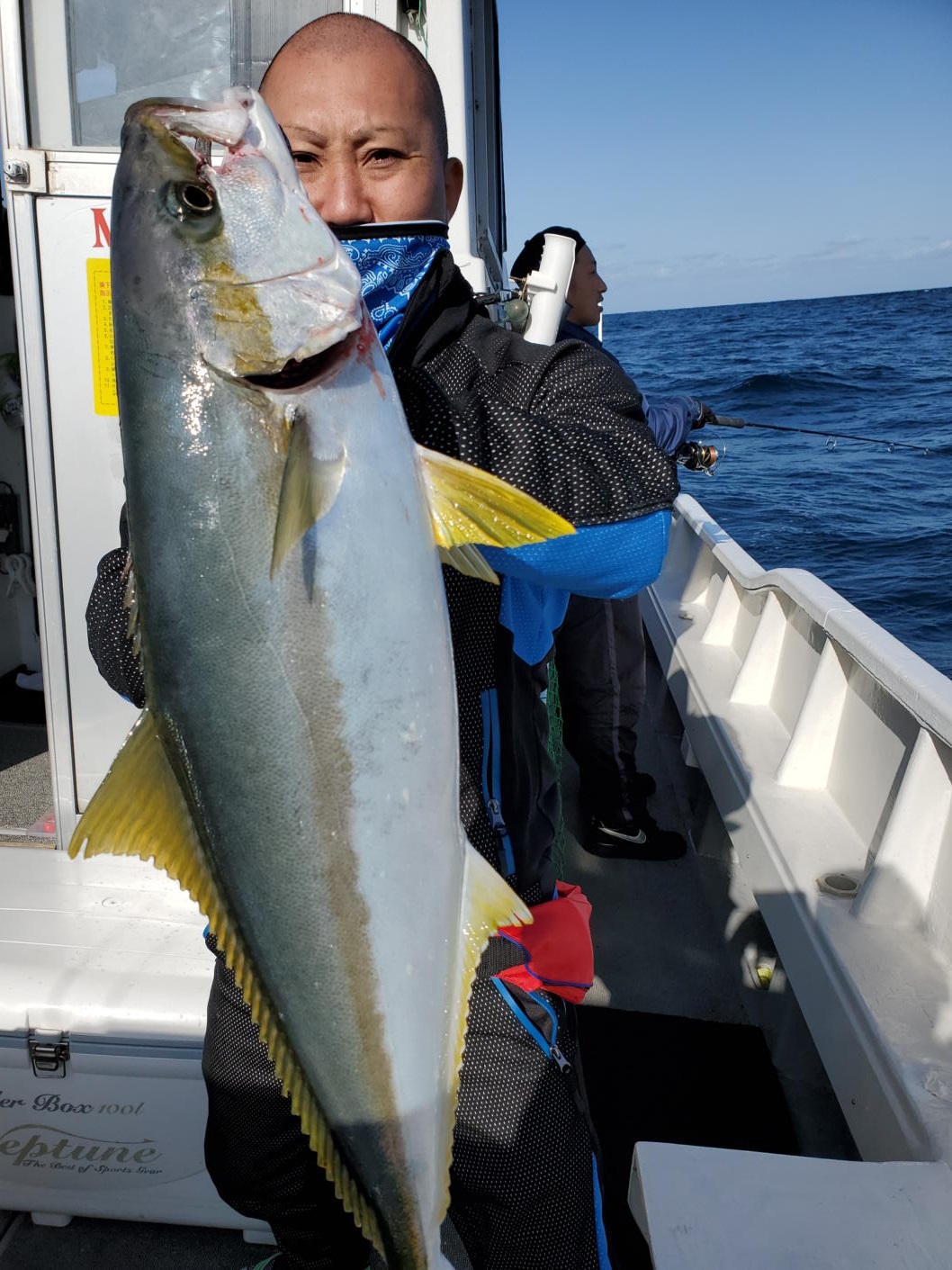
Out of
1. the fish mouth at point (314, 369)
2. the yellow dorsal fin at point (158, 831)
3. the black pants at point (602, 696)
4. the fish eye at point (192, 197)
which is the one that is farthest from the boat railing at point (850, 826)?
the fish eye at point (192, 197)

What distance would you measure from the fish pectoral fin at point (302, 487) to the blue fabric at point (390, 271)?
0.48 meters

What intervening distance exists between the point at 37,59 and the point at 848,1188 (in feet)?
10.4

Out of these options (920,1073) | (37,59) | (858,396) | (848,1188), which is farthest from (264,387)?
(858,396)

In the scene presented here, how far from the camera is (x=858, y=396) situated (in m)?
22.0

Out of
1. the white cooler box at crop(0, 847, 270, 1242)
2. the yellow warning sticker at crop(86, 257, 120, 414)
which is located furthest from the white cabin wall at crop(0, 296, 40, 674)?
the white cooler box at crop(0, 847, 270, 1242)

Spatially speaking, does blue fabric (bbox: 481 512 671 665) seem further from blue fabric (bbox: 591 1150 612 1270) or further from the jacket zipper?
blue fabric (bbox: 591 1150 612 1270)

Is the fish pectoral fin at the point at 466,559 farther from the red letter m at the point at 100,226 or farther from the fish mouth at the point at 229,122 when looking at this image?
the red letter m at the point at 100,226

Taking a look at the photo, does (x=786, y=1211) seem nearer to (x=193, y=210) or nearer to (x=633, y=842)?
(x=193, y=210)

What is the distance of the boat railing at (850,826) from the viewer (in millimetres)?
1970

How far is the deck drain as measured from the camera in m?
2.53

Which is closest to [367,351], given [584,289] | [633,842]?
[633,842]

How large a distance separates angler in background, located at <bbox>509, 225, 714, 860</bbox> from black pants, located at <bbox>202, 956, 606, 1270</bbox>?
2.27 meters

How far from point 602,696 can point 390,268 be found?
279cm

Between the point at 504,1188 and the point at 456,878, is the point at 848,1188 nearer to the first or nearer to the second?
the point at 504,1188
